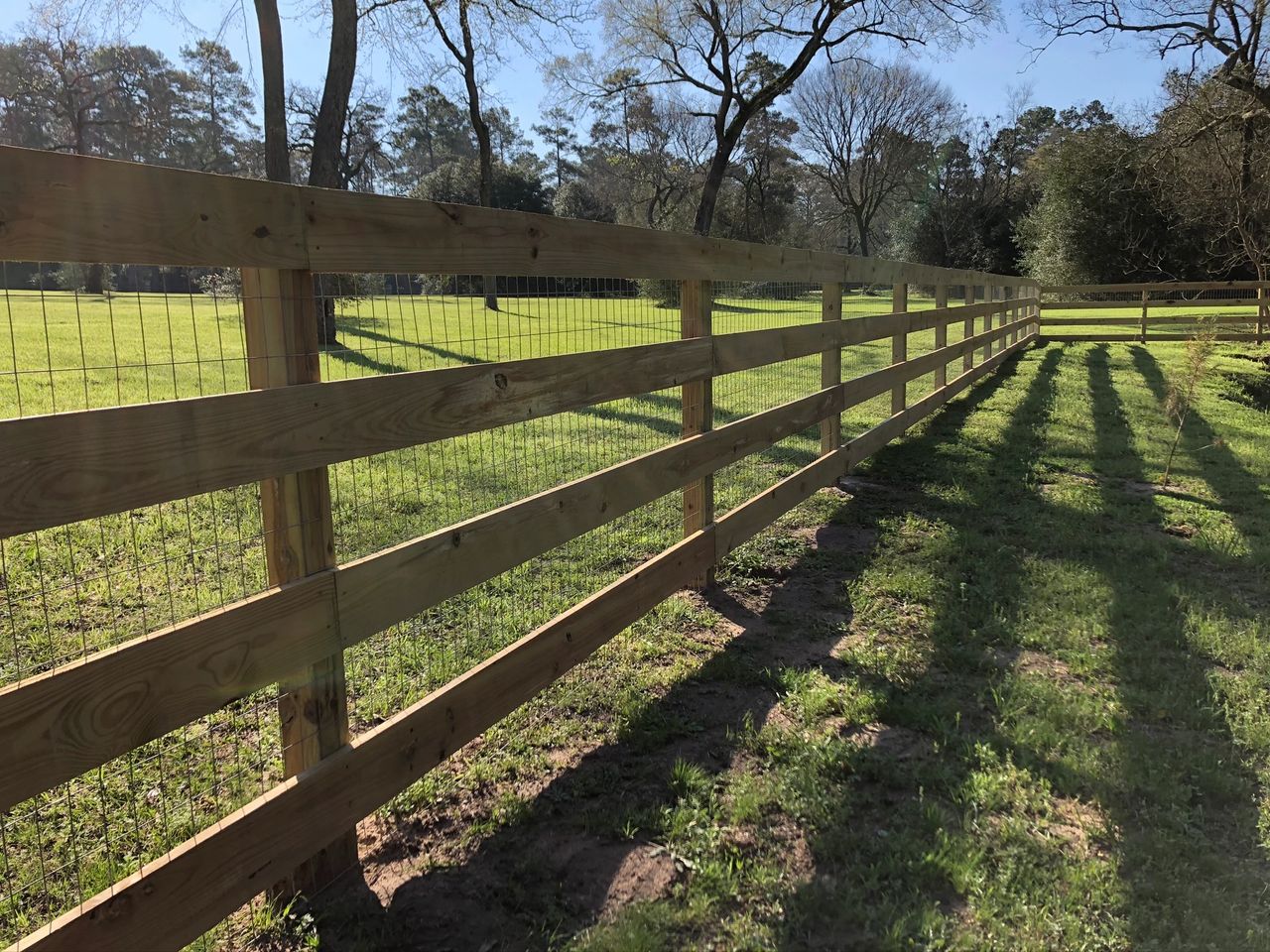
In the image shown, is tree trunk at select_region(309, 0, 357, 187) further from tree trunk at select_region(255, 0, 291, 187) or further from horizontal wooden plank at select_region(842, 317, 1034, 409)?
horizontal wooden plank at select_region(842, 317, 1034, 409)

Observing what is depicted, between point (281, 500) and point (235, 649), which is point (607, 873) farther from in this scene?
point (281, 500)

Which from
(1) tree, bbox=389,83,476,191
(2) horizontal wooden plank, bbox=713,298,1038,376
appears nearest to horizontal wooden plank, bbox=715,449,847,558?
(2) horizontal wooden plank, bbox=713,298,1038,376

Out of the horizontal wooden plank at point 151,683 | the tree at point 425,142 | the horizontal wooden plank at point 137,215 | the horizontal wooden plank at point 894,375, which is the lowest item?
the horizontal wooden plank at point 151,683

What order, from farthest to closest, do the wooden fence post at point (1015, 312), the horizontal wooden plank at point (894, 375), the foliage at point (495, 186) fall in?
the foliage at point (495, 186) < the wooden fence post at point (1015, 312) < the horizontal wooden plank at point (894, 375)

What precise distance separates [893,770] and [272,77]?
45.1 ft

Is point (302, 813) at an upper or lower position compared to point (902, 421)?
lower

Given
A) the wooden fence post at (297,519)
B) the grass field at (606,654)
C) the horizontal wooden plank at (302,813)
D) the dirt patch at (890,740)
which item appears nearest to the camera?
the horizontal wooden plank at (302,813)

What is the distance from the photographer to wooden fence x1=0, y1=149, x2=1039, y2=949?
1.53 m

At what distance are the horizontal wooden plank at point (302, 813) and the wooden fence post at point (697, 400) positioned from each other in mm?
1145

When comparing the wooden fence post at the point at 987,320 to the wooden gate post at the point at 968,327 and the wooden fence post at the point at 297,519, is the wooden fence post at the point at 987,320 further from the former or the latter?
the wooden fence post at the point at 297,519

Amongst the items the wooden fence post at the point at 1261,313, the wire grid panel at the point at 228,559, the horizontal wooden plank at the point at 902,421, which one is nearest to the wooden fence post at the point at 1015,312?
the wooden fence post at the point at 1261,313

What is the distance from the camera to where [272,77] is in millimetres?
12727

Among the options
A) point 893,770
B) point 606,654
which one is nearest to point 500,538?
point 606,654

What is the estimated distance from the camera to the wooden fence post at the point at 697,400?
399cm
